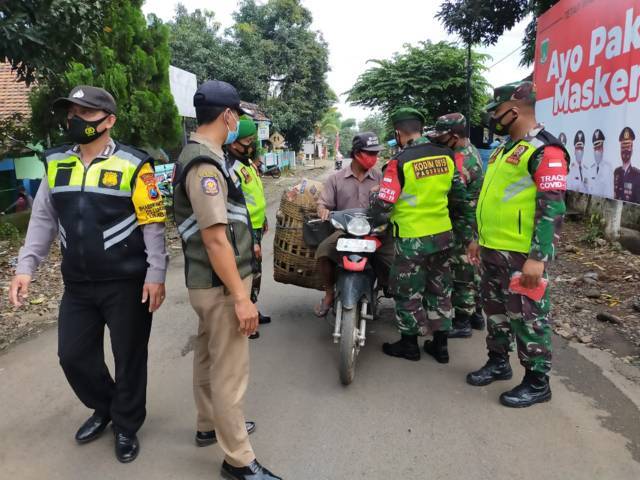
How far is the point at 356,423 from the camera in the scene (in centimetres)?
288

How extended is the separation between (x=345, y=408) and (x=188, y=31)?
84.1 feet

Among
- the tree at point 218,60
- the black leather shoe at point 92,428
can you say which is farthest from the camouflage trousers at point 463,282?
the tree at point 218,60

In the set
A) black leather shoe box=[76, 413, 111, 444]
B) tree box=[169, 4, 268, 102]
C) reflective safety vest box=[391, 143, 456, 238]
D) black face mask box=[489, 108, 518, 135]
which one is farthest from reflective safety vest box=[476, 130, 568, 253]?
tree box=[169, 4, 268, 102]

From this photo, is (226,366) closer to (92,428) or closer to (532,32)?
(92,428)

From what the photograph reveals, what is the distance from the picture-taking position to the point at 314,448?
8.67ft

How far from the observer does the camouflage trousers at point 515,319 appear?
9.77 feet

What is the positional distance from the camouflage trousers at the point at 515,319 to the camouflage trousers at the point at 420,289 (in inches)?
15.3

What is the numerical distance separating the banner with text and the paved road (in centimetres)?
265

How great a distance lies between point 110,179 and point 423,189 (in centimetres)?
203

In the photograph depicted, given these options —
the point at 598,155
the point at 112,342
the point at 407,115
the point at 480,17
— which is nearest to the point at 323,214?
the point at 407,115

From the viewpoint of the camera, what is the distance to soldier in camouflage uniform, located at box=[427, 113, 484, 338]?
3.89 m

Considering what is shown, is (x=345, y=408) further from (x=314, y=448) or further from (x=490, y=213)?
(x=490, y=213)

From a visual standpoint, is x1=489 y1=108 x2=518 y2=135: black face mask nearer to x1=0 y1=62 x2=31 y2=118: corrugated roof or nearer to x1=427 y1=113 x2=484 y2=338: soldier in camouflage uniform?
x1=427 y1=113 x2=484 y2=338: soldier in camouflage uniform

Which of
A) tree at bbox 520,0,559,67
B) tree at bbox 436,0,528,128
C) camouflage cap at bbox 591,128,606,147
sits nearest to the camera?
camouflage cap at bbox 591,128,606,147
